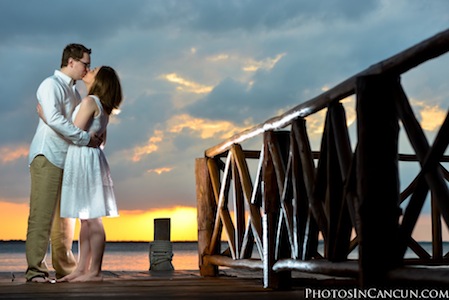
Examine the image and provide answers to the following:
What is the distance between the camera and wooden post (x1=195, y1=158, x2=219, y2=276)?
622cm

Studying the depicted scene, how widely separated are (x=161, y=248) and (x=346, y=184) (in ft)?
15.0

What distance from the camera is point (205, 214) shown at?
6.29 meters

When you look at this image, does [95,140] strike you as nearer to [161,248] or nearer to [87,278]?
[87,278]

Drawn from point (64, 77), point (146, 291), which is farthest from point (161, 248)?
point (146, 291)

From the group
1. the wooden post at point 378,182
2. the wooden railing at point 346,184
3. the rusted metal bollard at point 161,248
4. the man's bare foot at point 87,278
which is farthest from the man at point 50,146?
the wooden post at point 378,182

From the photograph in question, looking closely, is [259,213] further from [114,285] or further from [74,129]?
[74,129]

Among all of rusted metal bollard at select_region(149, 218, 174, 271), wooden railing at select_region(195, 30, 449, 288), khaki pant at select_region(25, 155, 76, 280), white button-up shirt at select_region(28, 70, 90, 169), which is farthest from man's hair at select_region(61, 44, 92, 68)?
rusted metal bollard at select_region(149, 218, 174, 271)

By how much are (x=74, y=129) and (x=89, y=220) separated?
0.63 m

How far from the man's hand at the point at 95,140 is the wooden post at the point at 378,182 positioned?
2578mm

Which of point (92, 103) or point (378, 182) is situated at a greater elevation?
point (92, 103)

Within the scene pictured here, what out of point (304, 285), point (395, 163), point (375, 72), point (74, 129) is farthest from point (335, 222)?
point (74, 129)

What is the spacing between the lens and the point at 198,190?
6.39 meters

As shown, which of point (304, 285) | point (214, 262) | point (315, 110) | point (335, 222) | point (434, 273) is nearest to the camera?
point (434, 273)

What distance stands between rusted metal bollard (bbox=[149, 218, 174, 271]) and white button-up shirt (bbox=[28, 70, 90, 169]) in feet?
8.10
